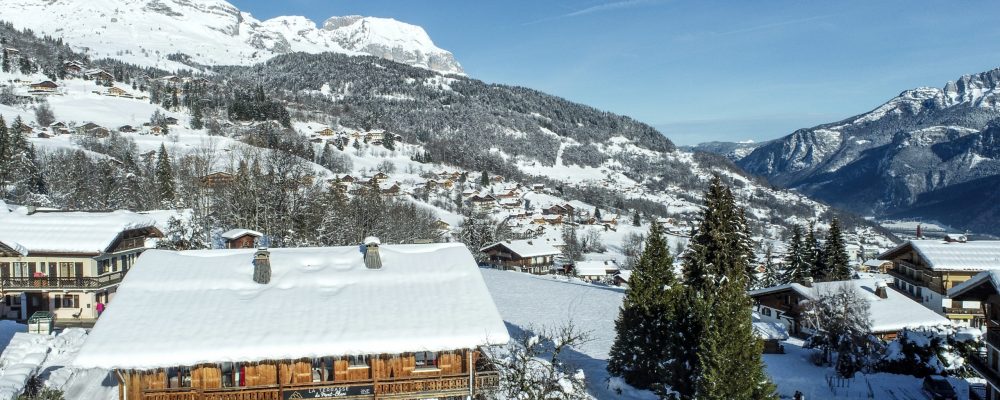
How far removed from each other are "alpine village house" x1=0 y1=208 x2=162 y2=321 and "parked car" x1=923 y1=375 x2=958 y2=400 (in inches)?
1716

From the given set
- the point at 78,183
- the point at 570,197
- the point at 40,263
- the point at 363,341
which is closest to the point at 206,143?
the point at 78,183

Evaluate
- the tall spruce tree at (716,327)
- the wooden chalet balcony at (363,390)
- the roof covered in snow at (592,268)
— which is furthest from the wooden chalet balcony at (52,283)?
the roof covered in snow at (592,268)

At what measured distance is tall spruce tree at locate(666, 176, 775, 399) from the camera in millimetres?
19328

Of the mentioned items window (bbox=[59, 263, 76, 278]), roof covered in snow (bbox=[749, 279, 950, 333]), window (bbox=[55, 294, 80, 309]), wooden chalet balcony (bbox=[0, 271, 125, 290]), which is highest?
window (bbox=[59, 263, 76, 278])

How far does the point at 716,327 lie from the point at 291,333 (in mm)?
13839

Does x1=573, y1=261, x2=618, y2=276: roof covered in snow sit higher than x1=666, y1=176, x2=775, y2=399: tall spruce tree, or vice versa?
x1=666, y1=176, x2=775, y2=399: tall spruce tree

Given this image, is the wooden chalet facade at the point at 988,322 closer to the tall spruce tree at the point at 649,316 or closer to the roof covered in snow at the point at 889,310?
the tall spruce tree at the point at 649,316

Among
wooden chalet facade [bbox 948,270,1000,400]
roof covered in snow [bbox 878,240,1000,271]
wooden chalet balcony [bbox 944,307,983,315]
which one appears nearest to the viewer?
wooden chalet facade [bbox 948,270,1000,400]

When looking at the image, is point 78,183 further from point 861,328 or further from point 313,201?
point 861,328

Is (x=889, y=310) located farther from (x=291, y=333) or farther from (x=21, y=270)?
(x=21, y=270)

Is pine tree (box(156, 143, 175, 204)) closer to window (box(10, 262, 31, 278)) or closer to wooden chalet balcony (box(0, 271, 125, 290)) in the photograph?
window (box(10, 262, 31, 278))

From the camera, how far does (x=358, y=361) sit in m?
22.0

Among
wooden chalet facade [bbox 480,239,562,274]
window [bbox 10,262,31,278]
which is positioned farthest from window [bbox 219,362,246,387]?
wooden chalet facade [bbox 480,239,562,274]

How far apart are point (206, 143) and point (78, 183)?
173 feet
